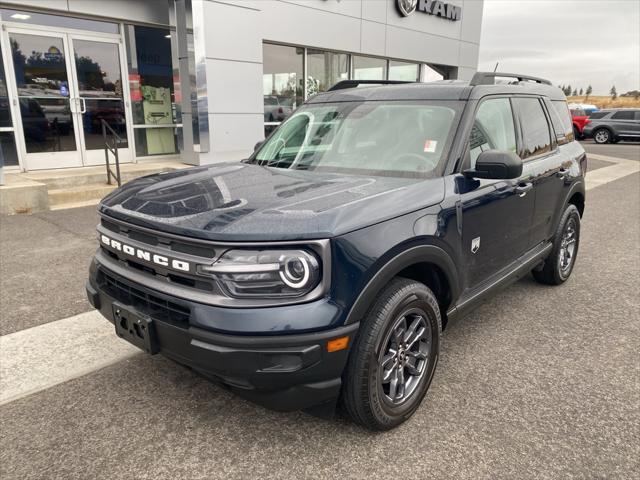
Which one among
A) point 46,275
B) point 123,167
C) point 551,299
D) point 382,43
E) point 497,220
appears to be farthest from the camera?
point 382,43

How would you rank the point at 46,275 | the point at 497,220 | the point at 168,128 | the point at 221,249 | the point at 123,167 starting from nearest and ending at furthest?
the point at 221,249 → the point at 497,220 → the point at 46,275 → the point at 123,167 → the point at 168,128

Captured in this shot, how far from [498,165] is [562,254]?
2487 mm

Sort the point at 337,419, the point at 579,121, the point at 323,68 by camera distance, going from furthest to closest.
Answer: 1. the point at 579,121
2. the point at 323,68
3. the point at 337,419

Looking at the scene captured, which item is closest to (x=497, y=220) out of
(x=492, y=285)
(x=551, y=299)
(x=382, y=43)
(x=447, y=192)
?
(x=492, y=285)

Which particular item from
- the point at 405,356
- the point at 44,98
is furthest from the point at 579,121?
the point at 405,356

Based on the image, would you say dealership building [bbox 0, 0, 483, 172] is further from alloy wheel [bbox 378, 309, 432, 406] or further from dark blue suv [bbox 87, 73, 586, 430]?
alloy wheel [bbox 378, 309, 432, 406]

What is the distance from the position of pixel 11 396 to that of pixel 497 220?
3236 millimetres

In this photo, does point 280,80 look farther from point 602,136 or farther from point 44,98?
point 602,136

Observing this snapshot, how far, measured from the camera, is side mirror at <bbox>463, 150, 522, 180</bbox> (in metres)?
2.83

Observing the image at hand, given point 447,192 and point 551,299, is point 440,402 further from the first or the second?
point 551,299

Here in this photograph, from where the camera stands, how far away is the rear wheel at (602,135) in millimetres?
26055

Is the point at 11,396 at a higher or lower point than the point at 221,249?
lower

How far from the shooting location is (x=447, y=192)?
2.87 metres

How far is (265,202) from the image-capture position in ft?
8.13
